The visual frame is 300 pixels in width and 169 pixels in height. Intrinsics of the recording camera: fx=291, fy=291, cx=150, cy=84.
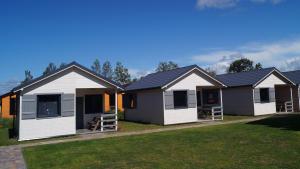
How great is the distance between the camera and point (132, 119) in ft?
81.6

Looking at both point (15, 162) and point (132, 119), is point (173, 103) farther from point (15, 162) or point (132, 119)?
point (15, 162)

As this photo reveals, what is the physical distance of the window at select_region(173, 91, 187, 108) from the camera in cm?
2081

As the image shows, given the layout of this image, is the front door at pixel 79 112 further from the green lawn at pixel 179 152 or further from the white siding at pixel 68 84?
the green lawn at pixel 179 152

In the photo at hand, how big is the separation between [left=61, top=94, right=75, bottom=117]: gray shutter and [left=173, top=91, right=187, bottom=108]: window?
295 inches

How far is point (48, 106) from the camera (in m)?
15.9

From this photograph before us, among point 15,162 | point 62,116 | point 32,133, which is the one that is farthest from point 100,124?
point 15,162

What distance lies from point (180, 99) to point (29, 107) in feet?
33.9

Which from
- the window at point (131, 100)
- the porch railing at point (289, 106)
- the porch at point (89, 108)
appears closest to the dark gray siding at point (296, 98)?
the porch railing at point (289, 106)

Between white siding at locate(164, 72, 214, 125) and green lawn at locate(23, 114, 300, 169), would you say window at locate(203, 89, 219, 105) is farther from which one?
green lawn at locate(23, 114, 300, 169)

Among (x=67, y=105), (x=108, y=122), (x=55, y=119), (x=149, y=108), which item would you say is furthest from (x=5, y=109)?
(x=67, y=105)

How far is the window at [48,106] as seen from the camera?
15.6 meters

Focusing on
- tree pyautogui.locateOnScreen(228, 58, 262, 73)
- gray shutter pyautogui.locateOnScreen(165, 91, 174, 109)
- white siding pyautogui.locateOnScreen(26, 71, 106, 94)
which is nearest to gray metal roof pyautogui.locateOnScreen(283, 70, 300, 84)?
gray shutter pyautogui.locateOnScreen(165, 91, 174, 109)

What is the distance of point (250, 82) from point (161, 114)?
30.9 feet

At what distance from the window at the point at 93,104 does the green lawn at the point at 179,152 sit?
6330 millimetres
